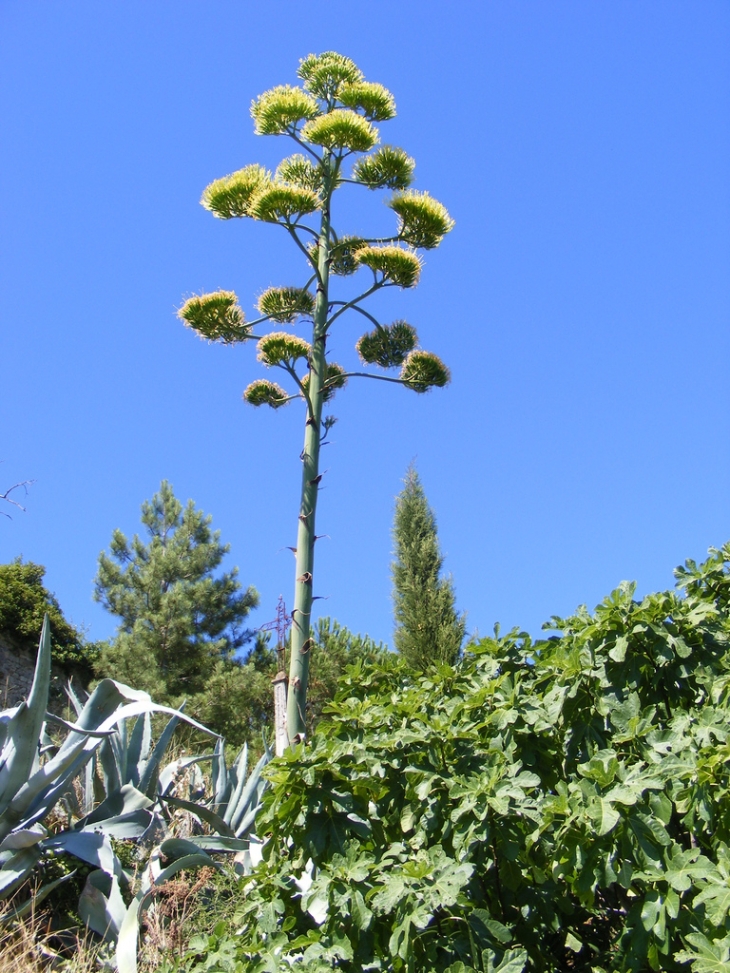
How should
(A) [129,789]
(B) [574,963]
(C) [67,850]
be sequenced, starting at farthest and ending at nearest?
(A) [129,789] < (C) [67,850] < (B) [574,963]

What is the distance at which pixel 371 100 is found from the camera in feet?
18.6

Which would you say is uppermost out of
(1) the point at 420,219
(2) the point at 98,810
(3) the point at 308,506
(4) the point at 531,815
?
(1) the point at 420,219

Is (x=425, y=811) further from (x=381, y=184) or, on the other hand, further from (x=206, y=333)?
(x=381, y=184)

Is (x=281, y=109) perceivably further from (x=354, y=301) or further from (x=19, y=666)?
(x=19, y=666)

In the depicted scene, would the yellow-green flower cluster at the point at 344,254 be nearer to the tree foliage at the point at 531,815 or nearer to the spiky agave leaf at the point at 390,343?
the spiky agave leaf at the point at 390,343

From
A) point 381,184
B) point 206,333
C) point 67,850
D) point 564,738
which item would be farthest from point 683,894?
point 381,184

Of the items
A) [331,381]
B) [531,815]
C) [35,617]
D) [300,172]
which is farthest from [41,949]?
[35,617]

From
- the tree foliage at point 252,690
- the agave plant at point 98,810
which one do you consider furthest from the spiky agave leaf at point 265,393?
the tree foliage at point 252,690

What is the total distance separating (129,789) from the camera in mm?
4168

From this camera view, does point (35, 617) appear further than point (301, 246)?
Yes

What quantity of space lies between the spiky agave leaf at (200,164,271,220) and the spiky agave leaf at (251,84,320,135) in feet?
1.41

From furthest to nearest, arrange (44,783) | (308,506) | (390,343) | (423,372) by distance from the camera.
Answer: (390,343), (423,372), (308,506), (44,783)

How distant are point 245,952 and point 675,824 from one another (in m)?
1.18

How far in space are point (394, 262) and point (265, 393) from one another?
1336 mm
